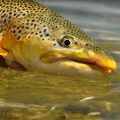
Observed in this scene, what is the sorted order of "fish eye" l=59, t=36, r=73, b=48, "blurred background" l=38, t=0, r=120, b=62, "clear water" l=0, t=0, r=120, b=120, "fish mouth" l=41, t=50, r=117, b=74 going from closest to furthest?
1. "clear water" l=0, t=0, r=120, b=120
2. "fish mouth" l=41, t=50, r=117, b=74
3. "fish eye" l=59, t=36, r=73, b=48
4. "blurred background" l=38, t=0, r=120, b=62

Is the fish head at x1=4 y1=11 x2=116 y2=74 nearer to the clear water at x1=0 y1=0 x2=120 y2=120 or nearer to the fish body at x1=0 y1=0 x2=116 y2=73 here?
the fish body at x1=0 y1=0 x2=116 y2=73

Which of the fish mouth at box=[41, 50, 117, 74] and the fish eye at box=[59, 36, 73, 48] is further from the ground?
the fish eye at box=[59, 36, 73, 48]

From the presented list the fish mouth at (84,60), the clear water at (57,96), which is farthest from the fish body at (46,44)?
the clear water at (57,96)

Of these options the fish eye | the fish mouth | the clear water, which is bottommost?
the clear water

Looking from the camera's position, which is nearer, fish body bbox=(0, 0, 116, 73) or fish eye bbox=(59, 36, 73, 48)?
fish body bbox=(0, 0, 116, 73)

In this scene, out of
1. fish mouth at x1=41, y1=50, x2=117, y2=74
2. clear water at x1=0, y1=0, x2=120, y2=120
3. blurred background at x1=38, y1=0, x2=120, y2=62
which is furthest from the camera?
blurred background at x1=38, y1=0, x2=120, y2=62

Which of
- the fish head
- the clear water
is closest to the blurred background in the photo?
the clear water

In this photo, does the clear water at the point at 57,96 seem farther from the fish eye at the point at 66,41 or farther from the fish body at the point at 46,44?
the fish eye at the point at 66,41

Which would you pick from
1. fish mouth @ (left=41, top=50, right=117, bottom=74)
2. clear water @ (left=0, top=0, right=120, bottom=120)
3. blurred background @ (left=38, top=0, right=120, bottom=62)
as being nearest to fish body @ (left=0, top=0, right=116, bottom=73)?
fish mouth @ (left=41, top=50, right=117, bottom=74)
